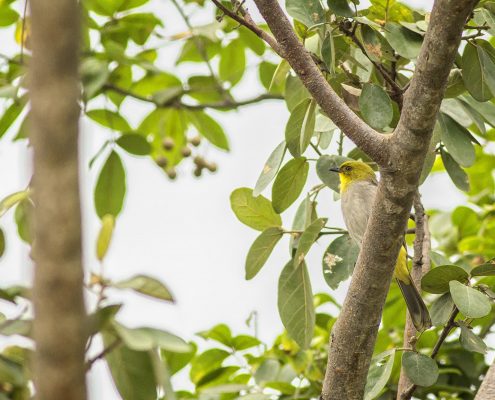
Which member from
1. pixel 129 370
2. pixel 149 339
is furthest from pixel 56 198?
pixel 129 370

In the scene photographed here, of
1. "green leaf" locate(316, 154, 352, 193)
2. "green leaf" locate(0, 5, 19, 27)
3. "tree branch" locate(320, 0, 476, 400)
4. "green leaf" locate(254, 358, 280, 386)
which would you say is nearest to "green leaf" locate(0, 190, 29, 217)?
"tree branch" locate(320, 0, 476, 400)

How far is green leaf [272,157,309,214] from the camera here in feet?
10.4

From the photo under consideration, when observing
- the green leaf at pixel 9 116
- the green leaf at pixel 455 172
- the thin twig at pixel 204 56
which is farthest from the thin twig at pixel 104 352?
the thin twig at pixel 204 56

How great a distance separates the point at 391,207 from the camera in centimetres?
229

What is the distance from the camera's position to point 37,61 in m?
0.85

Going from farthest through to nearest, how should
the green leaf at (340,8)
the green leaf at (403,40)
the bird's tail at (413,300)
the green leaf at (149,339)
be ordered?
the bird's tail at (413,300), the green leaf at (403,40), the green leaf at (340,8), the green leaf at (149,339)

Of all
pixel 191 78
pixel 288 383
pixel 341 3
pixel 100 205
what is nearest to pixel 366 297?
pixel 341 3

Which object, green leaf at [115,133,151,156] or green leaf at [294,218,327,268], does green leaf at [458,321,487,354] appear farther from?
green leaf at [115,133,151,156]

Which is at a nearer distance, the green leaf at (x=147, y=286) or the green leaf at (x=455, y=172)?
the green leaf at (x=147, y=286)

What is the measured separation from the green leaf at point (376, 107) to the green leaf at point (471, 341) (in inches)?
28.5

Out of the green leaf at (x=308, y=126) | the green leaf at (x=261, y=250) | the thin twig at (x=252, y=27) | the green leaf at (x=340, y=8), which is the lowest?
the green leaf at (x=261, y=250)

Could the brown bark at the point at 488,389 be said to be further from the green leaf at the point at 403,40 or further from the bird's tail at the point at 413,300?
the green leaf at the point at 403,40

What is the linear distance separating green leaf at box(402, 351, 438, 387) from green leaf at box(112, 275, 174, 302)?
128 centimetres

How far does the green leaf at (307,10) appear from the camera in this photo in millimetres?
2738
